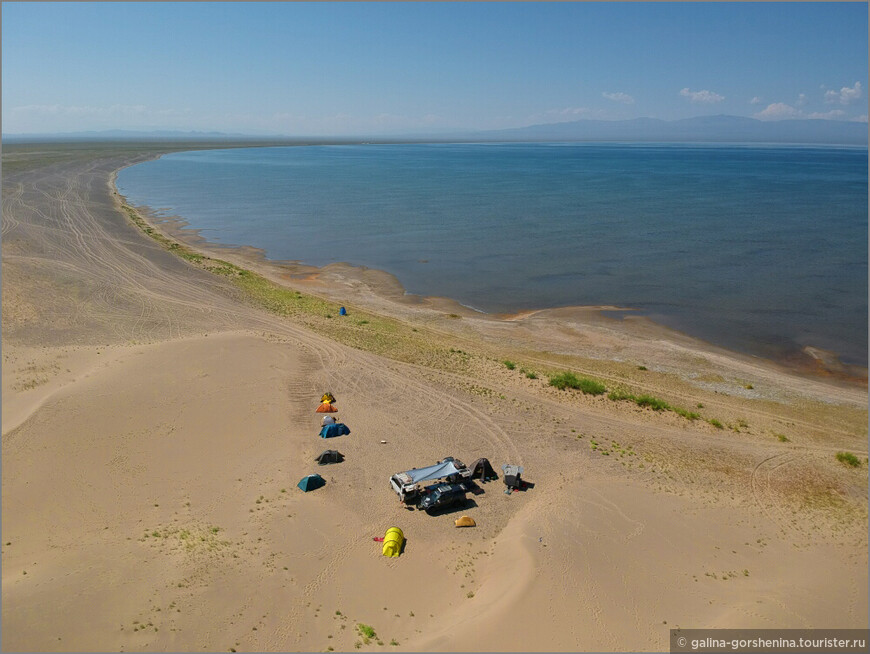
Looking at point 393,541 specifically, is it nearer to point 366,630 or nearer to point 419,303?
point 366,630

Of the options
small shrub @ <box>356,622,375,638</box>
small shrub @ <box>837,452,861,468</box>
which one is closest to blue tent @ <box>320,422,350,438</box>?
small shrub @ <box>356,622,375,638</box>

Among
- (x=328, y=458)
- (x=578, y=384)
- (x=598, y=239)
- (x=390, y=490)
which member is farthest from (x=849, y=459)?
(x=598, y=239)

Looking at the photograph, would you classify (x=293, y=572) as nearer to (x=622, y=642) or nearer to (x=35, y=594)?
(x=35, y=594)

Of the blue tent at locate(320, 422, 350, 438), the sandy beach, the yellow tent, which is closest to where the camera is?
the sandy beach

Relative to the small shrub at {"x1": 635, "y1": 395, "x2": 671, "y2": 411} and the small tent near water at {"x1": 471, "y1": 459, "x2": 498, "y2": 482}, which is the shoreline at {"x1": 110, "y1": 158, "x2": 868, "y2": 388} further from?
the small tent near water at {"x1": 471, "y1": 459, "x2": 498, "y2": 482}

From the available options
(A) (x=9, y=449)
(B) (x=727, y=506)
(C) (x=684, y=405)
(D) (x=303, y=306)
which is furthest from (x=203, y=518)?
(D) (x=303, y=306)

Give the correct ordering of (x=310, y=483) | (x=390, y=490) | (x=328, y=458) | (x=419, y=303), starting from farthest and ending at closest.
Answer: (x=419, y=303) < (x=328, y=458) < (x=390, y=490) < (x=310, y=483)
